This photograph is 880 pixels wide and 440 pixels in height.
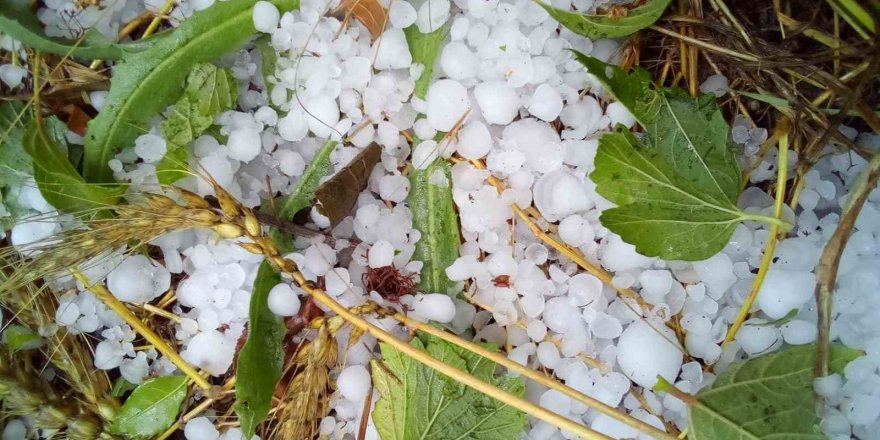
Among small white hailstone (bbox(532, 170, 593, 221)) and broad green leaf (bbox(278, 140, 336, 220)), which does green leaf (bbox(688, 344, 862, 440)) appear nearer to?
small white hailstone (bbox(532, 170, 593, 221))

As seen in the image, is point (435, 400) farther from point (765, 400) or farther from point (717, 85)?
point (717, 85)

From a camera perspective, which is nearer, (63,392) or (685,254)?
(685,254)

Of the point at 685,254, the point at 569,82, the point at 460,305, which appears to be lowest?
the point at 460,305

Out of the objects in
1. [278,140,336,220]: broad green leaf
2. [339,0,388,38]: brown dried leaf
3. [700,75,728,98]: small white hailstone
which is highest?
[339,0,388,38]: brown dried leaf

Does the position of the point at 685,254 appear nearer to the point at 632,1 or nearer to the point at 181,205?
the point at 632,1

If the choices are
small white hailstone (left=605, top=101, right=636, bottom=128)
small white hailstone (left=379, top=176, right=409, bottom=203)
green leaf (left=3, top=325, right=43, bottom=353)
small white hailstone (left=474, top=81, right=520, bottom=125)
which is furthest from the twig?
green leaf (left=3, top=325, right=43, bottom=353)

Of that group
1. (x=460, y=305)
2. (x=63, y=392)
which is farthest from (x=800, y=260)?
(x=63, y=392)

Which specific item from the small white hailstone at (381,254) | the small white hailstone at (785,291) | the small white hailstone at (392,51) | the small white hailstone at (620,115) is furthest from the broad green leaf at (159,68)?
the small white hailstone at (785,291)
